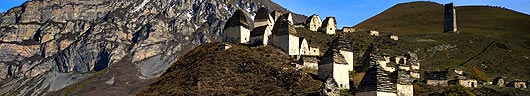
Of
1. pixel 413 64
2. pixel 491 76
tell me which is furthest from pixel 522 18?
pixel 413 64

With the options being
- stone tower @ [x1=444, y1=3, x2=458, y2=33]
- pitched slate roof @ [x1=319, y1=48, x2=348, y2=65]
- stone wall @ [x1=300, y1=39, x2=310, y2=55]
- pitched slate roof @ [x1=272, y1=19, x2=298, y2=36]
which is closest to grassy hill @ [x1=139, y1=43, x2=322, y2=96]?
pitched slate roof @ [x1=319, y1=48, x2=348, y2=65]

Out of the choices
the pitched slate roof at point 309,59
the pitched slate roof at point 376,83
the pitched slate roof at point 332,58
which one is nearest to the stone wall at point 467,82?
the pitched slate roof at point 309,59

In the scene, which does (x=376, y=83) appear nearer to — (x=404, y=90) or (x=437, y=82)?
(x=404, y=90)

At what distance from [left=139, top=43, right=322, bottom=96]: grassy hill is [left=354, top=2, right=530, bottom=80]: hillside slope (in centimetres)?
3315

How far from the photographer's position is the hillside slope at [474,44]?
4739 inches

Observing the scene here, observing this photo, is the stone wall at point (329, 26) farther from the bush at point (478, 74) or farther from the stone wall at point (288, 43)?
the stone wall at point (288, 43)

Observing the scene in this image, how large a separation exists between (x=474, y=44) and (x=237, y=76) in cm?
7547

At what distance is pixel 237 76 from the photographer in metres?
76.1

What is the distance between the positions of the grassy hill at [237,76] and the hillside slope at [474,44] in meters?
33.1

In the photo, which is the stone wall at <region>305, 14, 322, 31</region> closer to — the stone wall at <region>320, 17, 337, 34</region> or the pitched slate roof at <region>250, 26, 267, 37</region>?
the stone wall at <region>320, 17, 337, 34</region>

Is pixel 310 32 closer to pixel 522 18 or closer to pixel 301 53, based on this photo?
pixel 301 53

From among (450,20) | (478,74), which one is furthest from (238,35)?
(450,20)

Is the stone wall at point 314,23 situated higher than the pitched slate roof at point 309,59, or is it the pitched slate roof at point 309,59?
the stone wall at point 314,23

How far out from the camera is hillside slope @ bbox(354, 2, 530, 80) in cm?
12038
